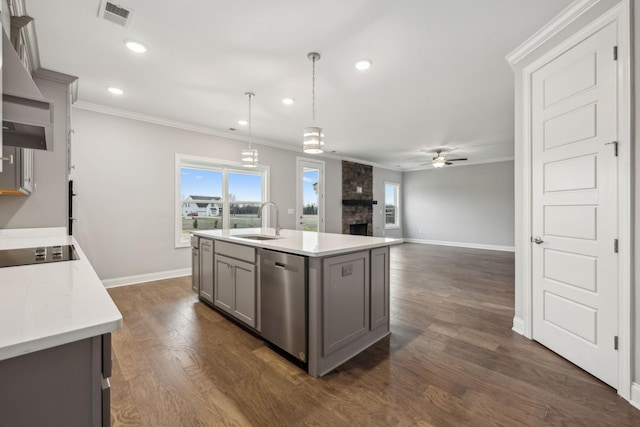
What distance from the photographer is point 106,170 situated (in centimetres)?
401

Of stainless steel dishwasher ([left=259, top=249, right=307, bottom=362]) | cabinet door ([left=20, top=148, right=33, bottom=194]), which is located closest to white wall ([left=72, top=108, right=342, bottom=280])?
cabinet door ([left=20, top=148, right=33, bottom=194])

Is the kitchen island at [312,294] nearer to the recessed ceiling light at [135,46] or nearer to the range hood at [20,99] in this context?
the range hood at [20,99]

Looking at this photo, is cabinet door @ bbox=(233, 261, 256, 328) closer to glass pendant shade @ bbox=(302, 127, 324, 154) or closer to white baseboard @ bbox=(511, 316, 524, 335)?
glass pendant shade @ bbox=(302, 127, 324, 154)

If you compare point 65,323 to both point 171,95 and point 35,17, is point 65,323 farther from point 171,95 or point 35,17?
point 171,95

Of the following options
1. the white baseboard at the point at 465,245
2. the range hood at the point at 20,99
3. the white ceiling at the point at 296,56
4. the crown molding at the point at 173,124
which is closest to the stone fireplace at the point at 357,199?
the crown molding at the point at 173,124

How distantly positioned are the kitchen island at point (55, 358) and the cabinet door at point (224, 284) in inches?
75.2

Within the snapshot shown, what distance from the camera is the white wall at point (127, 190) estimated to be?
3861mm

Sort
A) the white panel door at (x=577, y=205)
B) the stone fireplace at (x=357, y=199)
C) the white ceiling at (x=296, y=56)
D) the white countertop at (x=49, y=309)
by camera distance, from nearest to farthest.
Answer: the white countertop at (x=49, y=309) < the white panel door at (x=577, y=205) < the white ceiling at (x=296, y=56) < the stone fireplace at (x=357, y=199)

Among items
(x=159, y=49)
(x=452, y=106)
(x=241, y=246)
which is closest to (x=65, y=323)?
(x=241, y=246)

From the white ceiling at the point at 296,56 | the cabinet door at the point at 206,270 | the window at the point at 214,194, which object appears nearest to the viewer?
the white ceiling at the point at 296,56

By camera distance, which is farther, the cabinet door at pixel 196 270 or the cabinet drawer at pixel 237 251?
the cabinet door at pixel 196 270

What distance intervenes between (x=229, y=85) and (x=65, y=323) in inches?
126

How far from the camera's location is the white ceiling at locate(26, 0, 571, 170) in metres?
2.08

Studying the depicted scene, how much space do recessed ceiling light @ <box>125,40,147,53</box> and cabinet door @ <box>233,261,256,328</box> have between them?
83.5 inches
